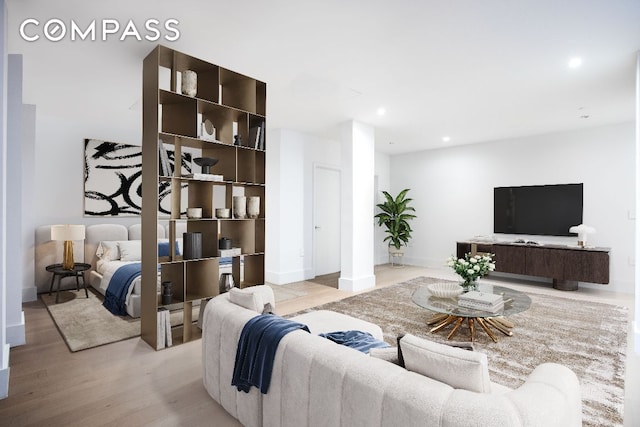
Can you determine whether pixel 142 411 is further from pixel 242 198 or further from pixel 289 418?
pixel 242 198

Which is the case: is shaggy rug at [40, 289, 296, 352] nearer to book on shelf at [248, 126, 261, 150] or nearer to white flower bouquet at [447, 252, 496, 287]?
book on shelf at [248, 126, 261, 150]

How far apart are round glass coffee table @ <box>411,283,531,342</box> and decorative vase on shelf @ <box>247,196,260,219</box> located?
1.86m

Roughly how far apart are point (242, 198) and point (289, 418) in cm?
Result: 236

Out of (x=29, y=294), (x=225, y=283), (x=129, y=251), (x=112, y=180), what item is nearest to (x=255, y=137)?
(x=225, y=283)

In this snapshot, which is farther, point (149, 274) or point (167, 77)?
point (167, 77)

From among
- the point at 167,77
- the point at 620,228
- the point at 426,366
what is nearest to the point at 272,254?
the point at 167,77

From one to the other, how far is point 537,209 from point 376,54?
187 inches

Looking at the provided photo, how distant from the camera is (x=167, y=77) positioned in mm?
3621

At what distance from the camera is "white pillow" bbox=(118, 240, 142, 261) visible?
16.6ft

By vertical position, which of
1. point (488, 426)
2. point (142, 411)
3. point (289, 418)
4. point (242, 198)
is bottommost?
point (142, 411)

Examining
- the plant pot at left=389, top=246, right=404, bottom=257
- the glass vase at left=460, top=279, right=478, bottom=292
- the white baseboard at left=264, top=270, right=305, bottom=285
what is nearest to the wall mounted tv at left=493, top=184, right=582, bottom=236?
the plant pot at left=389, top=246, right=404, bottom=257

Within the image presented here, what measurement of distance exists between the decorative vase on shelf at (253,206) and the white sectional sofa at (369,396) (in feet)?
5.66

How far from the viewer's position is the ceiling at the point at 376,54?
242 centimetres

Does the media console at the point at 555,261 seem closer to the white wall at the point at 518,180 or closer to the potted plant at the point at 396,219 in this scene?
the white wall at the point at 518,180
